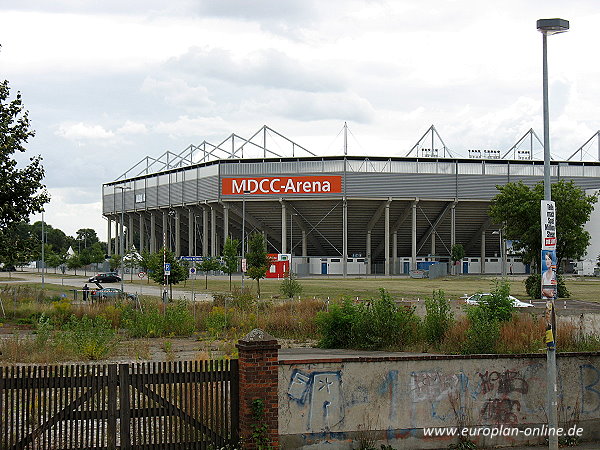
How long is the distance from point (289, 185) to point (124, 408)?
7387cm

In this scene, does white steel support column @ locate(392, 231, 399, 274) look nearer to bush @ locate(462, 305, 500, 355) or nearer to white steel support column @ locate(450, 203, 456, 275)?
white steel support column @ locate(450, 203, 456, 275)

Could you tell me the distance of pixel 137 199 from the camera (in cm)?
11038

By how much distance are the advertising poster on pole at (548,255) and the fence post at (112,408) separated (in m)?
7.21

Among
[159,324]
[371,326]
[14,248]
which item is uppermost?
[14,248]

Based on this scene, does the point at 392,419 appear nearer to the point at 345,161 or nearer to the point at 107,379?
the point at 107,379

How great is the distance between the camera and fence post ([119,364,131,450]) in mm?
11484

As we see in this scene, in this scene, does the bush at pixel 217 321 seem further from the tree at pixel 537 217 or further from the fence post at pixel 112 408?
the tree at pixel 537 217

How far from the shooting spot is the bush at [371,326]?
2125 cm

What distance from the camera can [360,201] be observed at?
8631 cm

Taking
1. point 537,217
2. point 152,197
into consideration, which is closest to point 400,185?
point 152,197

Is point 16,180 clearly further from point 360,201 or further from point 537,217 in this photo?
point 360,201

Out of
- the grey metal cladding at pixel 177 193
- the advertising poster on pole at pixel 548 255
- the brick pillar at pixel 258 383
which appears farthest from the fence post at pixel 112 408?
the grey metal cladding at pixel 177 193

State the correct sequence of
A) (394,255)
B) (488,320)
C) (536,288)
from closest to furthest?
(488,320) → (536,288) → (394,255)

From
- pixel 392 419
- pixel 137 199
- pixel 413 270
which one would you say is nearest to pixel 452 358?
pixel 392 419
